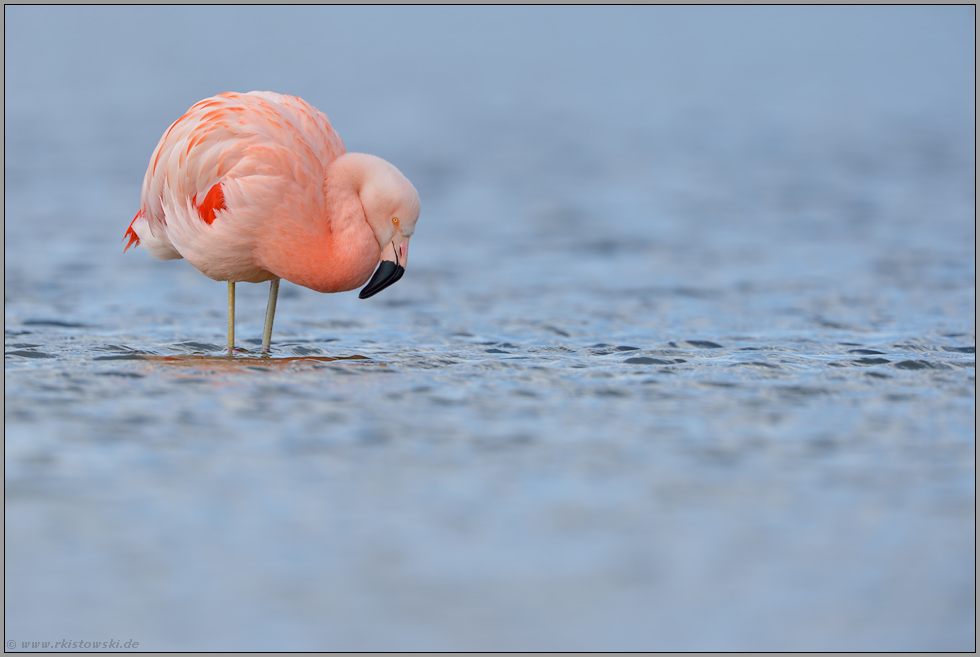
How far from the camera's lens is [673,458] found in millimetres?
5055

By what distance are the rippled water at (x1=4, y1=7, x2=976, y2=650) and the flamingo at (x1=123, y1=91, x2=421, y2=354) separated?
58 centimetres

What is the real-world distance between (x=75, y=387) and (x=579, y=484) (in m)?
2.58

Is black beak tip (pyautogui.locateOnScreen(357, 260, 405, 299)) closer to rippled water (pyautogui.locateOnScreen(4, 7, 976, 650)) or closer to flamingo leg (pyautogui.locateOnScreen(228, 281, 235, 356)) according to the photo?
rippled water (pyautogui.locateOnScreen(4, 7, 976, 650))

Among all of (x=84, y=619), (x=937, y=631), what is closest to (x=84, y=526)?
(x=84, y=619)

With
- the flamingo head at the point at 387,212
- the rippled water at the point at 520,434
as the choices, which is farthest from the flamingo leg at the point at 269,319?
the flamingo head at the point at 387,212

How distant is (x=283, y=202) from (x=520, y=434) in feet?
5.88

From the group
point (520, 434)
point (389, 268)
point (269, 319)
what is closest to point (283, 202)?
point (389, 268)

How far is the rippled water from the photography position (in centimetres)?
378

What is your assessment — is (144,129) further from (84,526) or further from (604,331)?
(84,526)

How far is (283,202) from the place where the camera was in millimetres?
6246

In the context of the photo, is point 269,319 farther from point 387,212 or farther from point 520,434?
point 520,434

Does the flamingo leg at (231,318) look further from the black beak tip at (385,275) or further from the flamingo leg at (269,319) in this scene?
the black beak tip at (385,275)

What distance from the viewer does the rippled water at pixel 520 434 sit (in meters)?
3.78

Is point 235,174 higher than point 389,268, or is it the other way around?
point 235,174
